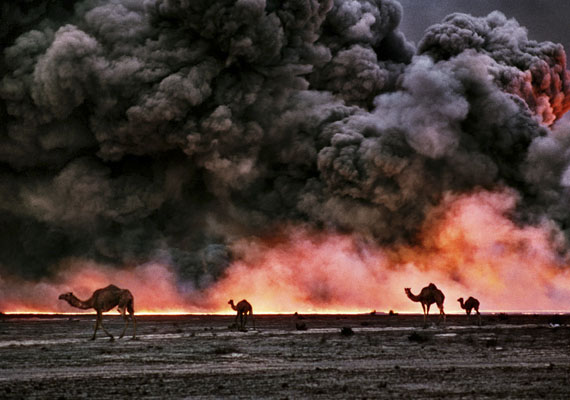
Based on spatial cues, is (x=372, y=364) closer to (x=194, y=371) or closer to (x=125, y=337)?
(x=194, y=371)

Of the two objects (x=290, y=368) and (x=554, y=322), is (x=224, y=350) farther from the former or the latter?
(x=554, y=322)

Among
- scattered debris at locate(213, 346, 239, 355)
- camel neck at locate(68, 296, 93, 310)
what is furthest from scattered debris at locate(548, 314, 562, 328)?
camel neck at locate(68, 296, 93, 310)

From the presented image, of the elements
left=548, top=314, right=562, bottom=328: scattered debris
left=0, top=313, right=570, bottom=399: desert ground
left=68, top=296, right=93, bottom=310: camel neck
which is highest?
left=68, top=296, right=93, bottom=310: camel neck

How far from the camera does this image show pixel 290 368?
81.9 ft

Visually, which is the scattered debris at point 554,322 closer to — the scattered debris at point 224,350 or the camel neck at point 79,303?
the scattered debris at point 224,350

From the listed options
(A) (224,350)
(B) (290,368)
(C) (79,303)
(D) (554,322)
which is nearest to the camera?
(B) (290,368)

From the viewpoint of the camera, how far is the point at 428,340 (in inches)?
1503

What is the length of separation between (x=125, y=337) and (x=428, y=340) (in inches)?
589

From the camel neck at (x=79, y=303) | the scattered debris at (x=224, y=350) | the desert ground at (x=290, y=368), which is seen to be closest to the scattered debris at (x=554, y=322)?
the desert ground at (x=290, y=368)

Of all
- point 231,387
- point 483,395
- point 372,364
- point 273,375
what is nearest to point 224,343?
point 372,364

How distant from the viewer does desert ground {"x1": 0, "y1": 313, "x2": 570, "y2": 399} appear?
1867 centimetres

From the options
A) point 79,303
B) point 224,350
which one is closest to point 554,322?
point 79,303

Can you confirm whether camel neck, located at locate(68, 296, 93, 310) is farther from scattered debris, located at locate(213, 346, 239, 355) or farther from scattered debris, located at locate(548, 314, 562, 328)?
scattered debris, located at locate(548, 314, 562, 328)

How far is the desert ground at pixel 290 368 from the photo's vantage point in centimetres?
1867
